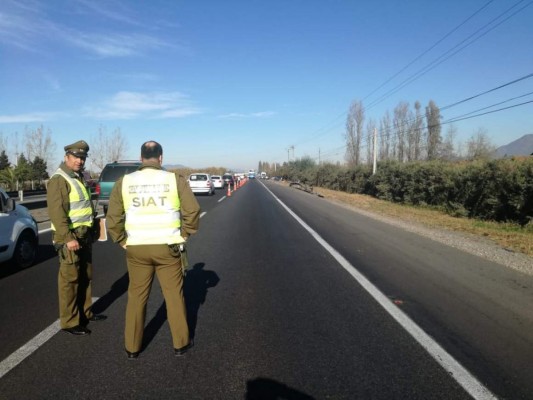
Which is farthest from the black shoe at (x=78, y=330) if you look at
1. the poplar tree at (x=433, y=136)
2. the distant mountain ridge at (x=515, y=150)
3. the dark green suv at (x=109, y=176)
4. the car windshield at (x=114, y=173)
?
the poplar tree at (x=433, y=136)

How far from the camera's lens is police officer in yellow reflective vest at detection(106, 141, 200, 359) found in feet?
12.7

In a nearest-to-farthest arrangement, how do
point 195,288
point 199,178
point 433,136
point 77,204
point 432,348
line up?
point 432,348, point 77,204, point 195,288, point 199,178, point 433,136

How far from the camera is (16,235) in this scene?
7445 millimetres

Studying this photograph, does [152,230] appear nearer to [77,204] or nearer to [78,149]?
[77,204]

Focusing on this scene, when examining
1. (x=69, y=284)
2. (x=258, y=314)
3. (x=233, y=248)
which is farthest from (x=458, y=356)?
(x=233, y=248)

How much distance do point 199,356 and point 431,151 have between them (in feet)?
193

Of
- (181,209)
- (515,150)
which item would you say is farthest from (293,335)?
(515,150)

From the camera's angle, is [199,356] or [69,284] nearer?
[199,356]

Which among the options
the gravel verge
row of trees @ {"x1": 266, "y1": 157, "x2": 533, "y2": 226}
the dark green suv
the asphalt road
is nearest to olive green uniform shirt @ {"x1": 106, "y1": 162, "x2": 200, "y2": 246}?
the asphalt road

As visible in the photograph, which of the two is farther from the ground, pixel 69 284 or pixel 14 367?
pixel 69 284

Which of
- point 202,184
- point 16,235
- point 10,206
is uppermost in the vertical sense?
point 10,206

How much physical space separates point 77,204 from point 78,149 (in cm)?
59

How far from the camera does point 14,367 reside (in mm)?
3674

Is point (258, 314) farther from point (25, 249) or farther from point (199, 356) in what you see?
point (25, 249)
